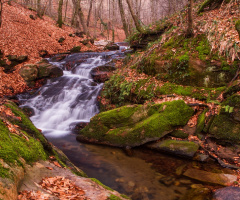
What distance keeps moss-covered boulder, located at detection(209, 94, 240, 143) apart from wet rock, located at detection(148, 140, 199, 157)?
0.87m

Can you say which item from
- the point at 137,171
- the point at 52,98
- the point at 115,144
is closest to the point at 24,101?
the point at 52,98

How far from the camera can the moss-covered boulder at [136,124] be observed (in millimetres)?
6770

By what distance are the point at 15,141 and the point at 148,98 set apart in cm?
618

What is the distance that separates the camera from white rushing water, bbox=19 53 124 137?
379 inches

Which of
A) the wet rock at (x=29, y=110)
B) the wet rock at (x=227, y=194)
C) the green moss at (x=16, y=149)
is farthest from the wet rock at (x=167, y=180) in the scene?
the wet rock at (x=29, y=110)

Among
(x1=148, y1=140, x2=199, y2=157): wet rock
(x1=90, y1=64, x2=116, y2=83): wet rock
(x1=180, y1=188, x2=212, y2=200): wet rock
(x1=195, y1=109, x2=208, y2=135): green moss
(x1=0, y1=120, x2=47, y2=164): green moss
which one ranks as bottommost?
(x1=180, y1=188, x2=212, y2=200): wet rock

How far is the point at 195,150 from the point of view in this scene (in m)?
6.00

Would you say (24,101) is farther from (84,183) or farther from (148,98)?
(84,183)

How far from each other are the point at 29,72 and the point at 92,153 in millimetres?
8879

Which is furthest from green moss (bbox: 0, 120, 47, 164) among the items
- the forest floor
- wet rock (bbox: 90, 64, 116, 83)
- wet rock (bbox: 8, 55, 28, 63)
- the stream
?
wet rock (bbox: 8, 55, 28, 63)

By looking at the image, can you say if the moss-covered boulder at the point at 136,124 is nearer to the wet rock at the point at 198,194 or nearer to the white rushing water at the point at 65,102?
the white rushing water at the point at 65,102

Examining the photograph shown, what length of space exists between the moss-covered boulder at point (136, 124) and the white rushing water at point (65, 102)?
84.8 inches

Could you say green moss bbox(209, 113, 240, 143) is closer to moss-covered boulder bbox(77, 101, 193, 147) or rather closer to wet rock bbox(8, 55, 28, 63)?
moss-covered boulder bbox(77, 101, 193, 147)

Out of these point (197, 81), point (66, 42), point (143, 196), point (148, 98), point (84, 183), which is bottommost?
point (143, 196)
